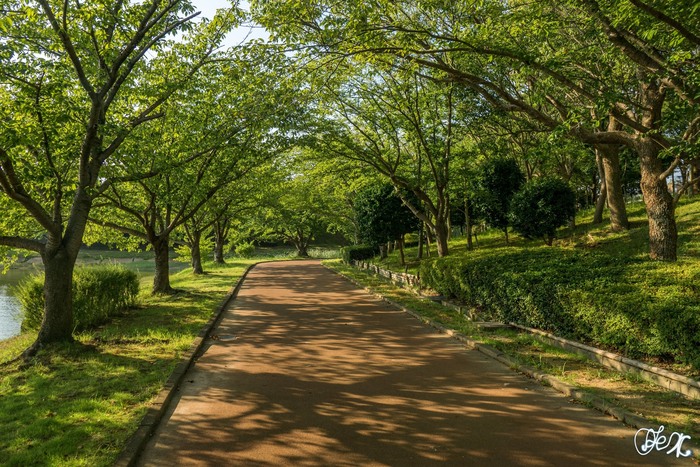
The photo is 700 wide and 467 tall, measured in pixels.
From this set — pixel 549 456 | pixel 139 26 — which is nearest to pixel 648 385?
pixel 549 456

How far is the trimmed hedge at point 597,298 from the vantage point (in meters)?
5.67

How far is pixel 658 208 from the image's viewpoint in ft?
36.8

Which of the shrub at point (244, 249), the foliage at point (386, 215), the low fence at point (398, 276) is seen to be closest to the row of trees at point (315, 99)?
the low fence at point (398, 276)

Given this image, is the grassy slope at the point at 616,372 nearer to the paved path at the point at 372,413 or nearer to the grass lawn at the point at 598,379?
the grass lawn at the point at 598,379

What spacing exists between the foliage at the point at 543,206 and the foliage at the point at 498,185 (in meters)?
1.74

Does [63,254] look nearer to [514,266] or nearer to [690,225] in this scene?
[514,266]

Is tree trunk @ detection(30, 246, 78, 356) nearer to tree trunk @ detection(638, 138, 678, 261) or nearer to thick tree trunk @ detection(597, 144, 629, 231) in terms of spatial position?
tree trunk @ detection(638, 138, 678, 261)

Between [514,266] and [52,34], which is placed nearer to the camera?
[52,34]

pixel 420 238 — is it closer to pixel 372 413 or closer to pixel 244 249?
pixel 372 413

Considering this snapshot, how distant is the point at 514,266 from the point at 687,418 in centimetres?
550

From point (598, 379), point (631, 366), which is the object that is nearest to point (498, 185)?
point (631, 366)

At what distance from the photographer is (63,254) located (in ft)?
27.8

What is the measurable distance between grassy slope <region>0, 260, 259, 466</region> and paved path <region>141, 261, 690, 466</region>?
491mm

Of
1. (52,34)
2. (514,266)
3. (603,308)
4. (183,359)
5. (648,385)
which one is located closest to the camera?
(648,385)
